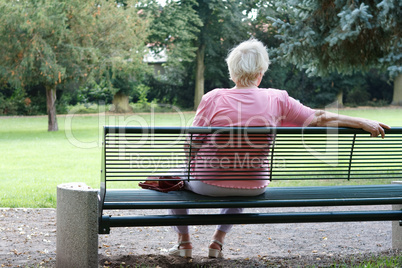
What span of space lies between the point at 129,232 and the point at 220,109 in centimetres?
246

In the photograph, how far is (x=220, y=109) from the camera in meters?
3.65

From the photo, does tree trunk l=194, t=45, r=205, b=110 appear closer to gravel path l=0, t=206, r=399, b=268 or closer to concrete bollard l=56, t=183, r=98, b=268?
gravel path l=0, t=206, r=399, b=268

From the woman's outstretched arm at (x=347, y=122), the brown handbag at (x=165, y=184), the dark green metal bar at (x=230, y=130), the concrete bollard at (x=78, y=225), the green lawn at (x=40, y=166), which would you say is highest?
the woman's outstretched arm at (x=347, y=122)

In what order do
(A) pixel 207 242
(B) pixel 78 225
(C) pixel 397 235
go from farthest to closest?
(A) pixel 207 242
(C) pixel 397 235
(B) pixel 78 225

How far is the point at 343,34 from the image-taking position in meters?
9.94

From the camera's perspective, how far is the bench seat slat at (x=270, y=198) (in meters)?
3.46

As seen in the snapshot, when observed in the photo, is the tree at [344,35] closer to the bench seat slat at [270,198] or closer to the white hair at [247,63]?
the bench seat slat at [270,198]

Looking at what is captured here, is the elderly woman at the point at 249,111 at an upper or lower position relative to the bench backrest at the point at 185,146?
upper

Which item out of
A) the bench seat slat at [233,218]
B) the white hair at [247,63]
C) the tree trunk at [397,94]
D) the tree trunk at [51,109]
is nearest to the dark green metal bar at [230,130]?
the white hair at [247,63]

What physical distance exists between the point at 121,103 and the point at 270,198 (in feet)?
115

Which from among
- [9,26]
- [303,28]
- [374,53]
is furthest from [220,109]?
[9,26]

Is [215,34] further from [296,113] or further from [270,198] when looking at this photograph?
[270,198]

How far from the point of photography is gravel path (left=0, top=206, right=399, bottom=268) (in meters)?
4.11

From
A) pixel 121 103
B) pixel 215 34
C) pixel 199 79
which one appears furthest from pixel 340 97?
pixel 121 103
